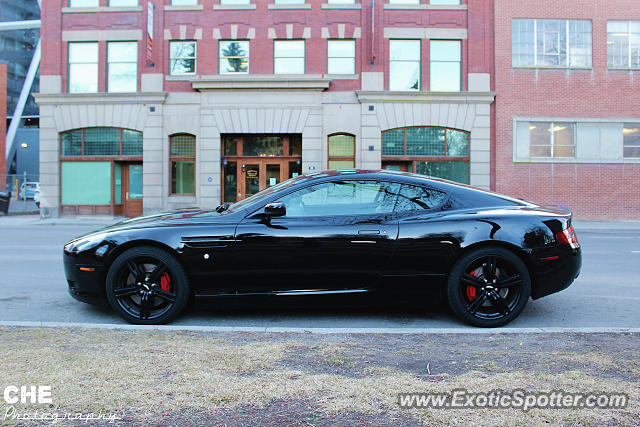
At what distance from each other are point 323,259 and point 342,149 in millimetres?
16716

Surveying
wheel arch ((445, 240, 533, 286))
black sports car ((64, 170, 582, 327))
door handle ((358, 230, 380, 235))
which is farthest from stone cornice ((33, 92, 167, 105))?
wheel arch ((445, 240, 533, 286))

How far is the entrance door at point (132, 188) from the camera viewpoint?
21578 mm

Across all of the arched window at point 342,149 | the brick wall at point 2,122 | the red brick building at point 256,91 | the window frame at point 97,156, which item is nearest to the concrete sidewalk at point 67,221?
the red brick building at point 256,91

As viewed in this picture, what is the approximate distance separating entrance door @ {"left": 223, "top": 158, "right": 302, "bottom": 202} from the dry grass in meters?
17.4

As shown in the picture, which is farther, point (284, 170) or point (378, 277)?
point (284, 170)

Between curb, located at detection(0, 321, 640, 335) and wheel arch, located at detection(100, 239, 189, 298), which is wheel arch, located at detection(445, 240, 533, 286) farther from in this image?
wheel arch, located at detection(100, 239, 189, 298)

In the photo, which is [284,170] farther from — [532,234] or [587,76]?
[532,234]

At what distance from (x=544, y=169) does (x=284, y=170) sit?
1083cm

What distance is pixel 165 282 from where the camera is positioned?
14.7 ft

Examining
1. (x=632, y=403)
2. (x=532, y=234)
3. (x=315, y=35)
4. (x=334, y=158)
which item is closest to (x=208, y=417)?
(x=632, y=403)

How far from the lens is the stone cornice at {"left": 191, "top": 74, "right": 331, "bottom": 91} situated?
20.1 meters

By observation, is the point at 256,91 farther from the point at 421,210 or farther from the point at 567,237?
the point at 567,237

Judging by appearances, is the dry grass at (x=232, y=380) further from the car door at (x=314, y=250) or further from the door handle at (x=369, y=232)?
the door handle at (x=369, y=232)

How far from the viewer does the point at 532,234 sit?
4.56 metres
